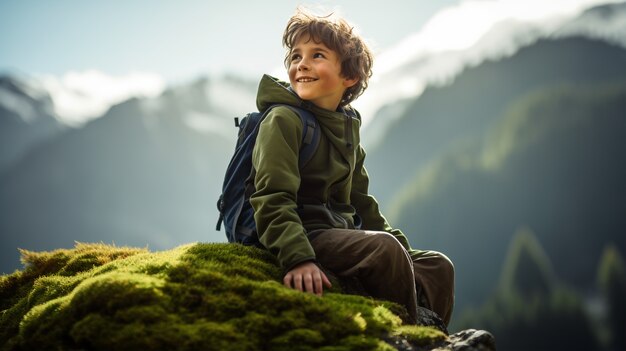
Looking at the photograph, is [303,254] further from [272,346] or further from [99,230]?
[99,230]

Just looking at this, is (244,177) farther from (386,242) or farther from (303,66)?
(386,242)

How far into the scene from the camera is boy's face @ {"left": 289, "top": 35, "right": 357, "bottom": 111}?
4508mm

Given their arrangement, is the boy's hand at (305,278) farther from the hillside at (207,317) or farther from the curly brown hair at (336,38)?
the curly brown hair at (336,38)

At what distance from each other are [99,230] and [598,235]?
103 meters

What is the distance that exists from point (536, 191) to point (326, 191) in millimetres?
86943

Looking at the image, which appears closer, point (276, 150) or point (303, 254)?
point (303, 254)

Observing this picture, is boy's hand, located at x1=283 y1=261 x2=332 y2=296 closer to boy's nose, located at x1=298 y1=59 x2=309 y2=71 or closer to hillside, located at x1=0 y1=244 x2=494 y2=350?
hillside, located at x1=0 y1=244 x2=494 y2=350

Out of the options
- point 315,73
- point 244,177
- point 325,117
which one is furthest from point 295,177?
point 315,73

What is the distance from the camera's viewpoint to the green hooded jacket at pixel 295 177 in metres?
3.64

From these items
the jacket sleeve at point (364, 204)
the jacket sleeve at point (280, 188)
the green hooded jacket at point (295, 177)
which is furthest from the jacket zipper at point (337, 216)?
the jacket sleeve at point (364, 204)

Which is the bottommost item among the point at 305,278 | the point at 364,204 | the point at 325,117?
the point at 305,278

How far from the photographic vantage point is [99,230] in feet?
389

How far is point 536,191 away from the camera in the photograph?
273ft

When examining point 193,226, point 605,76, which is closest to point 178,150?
point 193,226
